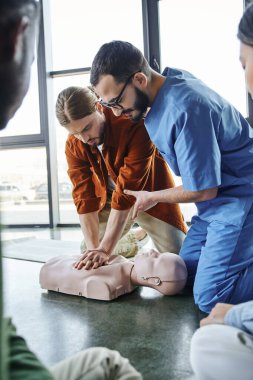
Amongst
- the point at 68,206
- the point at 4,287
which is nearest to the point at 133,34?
the point at 68,206

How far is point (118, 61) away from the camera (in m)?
1.47

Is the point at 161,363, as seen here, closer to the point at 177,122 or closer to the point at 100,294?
the point at 100,294

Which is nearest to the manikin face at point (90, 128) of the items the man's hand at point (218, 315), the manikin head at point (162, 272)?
the manikin head at point (162, 272)

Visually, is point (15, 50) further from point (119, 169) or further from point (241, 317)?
point (119, 169)

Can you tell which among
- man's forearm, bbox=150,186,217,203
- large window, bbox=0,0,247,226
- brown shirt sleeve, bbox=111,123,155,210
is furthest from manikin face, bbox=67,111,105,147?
large window, bbox=0,0,247,226

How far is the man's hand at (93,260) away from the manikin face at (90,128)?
0.54 m

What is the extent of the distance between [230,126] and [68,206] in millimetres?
3160

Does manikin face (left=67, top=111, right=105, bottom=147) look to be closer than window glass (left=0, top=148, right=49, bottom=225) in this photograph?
Yes

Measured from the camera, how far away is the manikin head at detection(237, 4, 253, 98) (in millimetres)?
845

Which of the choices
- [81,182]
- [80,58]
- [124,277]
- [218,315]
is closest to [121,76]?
[81,182]

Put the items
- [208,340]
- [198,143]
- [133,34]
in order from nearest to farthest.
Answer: [208,340]
[198,143]
[133,34]

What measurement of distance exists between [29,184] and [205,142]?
351 centimetres

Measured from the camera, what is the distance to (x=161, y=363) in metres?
1.05

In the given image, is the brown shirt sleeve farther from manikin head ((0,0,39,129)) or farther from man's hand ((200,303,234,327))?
manikin head ((0,0,39,129))
